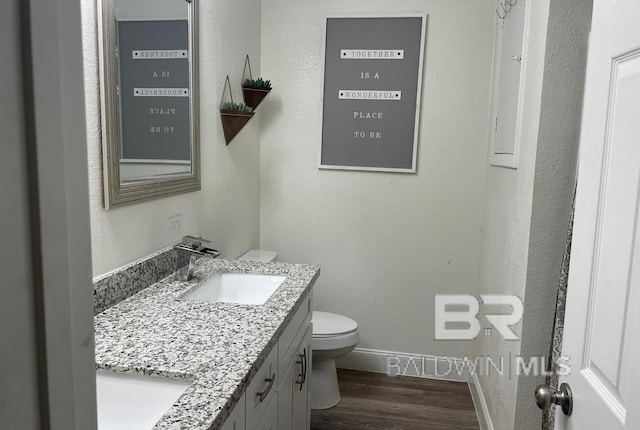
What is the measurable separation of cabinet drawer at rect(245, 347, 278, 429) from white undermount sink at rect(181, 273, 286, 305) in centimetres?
46

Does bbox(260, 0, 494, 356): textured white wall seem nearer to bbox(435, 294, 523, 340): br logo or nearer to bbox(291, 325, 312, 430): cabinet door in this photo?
bbox(435, 294, 523, 340): br logo

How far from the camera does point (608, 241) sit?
0.87m

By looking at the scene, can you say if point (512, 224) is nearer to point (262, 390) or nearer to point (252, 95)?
point (262, 390)

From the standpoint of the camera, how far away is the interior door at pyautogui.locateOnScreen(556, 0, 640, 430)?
781 mm

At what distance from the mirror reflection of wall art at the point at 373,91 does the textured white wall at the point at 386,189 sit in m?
0.06

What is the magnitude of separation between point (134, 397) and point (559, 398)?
0.97 meters

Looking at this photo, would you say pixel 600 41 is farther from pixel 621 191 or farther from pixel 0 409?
pixel 0 409

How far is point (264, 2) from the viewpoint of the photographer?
2.92 m

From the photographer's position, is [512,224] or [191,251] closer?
[191,251]

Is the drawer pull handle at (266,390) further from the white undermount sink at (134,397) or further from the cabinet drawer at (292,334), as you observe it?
the white undermount sink at (134,397)

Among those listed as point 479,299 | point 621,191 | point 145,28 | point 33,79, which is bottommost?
point 479,299

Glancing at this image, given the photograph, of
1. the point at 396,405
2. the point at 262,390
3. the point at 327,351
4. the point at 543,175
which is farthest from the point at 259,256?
the point at 543,175

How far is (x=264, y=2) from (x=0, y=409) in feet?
9.64

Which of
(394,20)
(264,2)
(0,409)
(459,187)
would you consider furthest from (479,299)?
(0,409)
